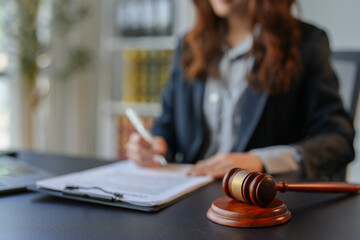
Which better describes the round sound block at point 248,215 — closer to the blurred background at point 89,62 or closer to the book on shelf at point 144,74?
the blurred background at point 89,62

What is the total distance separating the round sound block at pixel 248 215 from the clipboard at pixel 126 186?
0.39 ft

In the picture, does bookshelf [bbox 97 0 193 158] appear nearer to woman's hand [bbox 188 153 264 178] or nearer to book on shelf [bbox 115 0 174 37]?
book on shelf [bbox 115 0 174 37]

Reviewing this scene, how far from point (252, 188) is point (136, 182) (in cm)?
34

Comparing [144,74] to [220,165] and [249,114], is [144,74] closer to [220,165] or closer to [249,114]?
[249,114]

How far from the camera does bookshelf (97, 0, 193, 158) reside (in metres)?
2.92

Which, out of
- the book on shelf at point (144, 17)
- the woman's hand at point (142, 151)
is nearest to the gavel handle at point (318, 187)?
the woman's hand at point (142, 151)

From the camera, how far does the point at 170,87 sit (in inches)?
62.4

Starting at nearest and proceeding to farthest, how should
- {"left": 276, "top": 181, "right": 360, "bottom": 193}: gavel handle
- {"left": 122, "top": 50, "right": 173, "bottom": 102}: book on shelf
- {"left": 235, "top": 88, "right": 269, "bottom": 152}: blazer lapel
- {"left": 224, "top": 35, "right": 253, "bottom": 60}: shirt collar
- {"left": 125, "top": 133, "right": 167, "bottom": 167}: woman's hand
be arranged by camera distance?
{"left": 276, "top": 181, "right": 360, "bottom": 193}: gavel handle, {"left": 125, "top": 133, "right": 167, "bottom": 167}: woman's hand, {"left": 235, "top": 88, "right": 269, "bottom": 152}: blazer lapel, {"left": 224, "top": 35, "right": 253, "bottom": 60}: shirt collar, {"left": 122, "top": 50, "right": 173, "bottom": 102}: book on shelf

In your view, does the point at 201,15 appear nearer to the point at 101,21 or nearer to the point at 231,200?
the point at 231,200

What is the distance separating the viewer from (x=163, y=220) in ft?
2.07

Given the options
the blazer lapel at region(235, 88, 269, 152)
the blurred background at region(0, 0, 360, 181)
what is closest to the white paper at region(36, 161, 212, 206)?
the blazer lapel at region(235, 88, 269, 152)

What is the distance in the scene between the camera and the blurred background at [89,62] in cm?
250

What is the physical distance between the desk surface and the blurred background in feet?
6.21

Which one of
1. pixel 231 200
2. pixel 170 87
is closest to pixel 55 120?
pixel 170 87
